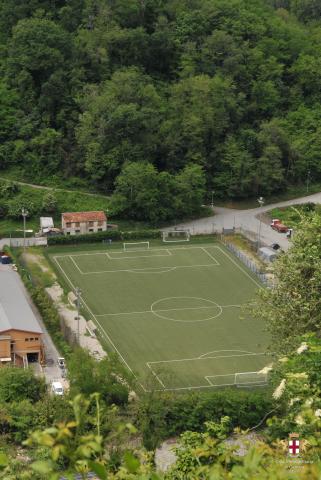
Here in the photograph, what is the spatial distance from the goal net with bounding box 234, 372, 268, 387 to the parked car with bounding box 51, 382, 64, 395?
301 inches

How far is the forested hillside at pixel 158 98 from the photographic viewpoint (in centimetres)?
6306

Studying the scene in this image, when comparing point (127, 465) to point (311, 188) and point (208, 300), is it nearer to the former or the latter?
point (208, 300)

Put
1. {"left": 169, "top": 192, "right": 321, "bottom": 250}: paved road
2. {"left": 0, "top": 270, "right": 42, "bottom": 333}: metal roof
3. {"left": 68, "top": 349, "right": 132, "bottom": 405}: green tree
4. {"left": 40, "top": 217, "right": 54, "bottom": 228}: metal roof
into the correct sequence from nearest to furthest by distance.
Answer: {"left": 68, "top": 349, "right": 132, "bottom": 405}: green tree, {"left": 0, "top": 270, "right": 42, "bottom": 333}: metal roof, {"left": 40, "top": 217, "right": 54, "bottom": 228}: metal roof, {"left": 169, "top": 192, "right": 321, "bottom": 250}: paved road

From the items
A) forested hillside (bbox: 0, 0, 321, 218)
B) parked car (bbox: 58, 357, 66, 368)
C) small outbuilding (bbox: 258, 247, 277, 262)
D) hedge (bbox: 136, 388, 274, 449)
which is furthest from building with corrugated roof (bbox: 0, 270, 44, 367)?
forested hillside (bbox: 0, 0, 321, 218)

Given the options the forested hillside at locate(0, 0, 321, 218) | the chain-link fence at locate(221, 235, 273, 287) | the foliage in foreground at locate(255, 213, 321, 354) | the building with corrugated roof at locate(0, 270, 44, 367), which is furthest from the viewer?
the forested hillside at locate(0, 0, 321, 218)

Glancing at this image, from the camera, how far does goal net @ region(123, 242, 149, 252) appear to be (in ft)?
182

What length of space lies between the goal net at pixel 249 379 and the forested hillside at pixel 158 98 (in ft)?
79.0

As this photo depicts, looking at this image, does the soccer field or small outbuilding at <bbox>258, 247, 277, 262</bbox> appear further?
small outbuilding at <bbox>258, 247, 277, 262</bbox>

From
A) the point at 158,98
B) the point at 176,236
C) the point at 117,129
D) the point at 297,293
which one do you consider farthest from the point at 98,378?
the point at 158,98

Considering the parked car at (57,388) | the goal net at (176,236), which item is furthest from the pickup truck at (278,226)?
the parked car at (57,388)

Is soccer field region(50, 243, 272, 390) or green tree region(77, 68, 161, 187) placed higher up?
green tree region(77, 68, 161, 187)

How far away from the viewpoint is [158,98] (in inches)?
2611

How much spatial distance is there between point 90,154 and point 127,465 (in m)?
56.1

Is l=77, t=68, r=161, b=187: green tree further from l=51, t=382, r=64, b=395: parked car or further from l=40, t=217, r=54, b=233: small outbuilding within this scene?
l=51, t=382, r=64, b=395: parked car
